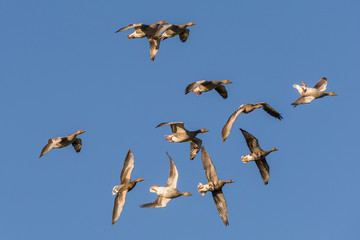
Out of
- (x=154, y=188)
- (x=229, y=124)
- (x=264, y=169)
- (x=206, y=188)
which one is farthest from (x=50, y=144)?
(x=264, y=169)

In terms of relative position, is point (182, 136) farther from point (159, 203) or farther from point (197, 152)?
point (159, 203)

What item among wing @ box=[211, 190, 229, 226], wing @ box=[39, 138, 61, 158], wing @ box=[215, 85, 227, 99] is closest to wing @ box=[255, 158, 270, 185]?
wing @ box=[211, 190, 229, 226]

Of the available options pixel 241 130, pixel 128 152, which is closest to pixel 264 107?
pixel 241 130

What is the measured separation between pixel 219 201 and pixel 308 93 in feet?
21.6

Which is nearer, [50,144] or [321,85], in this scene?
[50,144]

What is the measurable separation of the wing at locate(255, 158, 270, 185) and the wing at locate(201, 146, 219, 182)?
2702 millimetres

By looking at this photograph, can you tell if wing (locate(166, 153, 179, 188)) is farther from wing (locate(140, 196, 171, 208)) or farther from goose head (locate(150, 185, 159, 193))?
wing (locate(140, 196, 171, 208))

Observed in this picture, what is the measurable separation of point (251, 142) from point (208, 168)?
2.64 m

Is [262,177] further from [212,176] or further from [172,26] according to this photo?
[172,26]

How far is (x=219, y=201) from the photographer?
120 ft

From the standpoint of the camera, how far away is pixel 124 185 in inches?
1453

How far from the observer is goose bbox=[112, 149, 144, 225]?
119 feet

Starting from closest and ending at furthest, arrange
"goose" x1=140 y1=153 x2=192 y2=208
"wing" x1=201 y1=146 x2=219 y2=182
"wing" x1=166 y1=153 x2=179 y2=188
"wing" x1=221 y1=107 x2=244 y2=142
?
1. "wing" x1=221 y1=107 x2=244 y2=142
2. "goose" x1=140 y1=153 x2=192 y2=208
3. "wing" x1=166 y1=153 x2=179 y2=188
4. "wing" x1=201 y1=146 x2=219 y2=182

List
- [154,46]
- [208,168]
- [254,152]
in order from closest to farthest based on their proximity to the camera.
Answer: [208,168] < [254,152] < [154,46]
